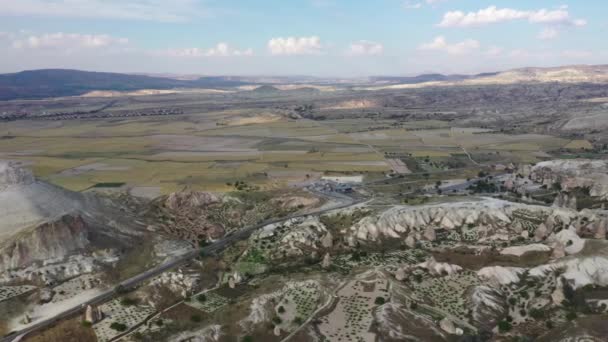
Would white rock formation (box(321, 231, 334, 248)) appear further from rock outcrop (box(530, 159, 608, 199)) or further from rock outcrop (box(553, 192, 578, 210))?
rock outcrop (box(530, 159, 608, 199))

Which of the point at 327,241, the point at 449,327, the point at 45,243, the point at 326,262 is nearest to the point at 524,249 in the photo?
the point at 449,327

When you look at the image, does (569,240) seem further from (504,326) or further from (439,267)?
(504,326)

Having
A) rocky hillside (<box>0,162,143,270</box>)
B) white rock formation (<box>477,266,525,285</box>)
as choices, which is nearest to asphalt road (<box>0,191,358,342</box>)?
rocky hillside (<box>0,162,143,270</box>)

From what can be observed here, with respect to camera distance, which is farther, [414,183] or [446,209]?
[414,183]

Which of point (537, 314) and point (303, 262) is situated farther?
point (303, 262)

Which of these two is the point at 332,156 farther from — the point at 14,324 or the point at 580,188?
the point at 14,324

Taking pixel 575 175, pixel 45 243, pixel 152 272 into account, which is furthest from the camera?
pixel 575 175

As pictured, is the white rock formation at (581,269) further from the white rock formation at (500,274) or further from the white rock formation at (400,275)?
the white rock formation at (400,275)

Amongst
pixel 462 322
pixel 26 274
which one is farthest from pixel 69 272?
pixel 462 322
